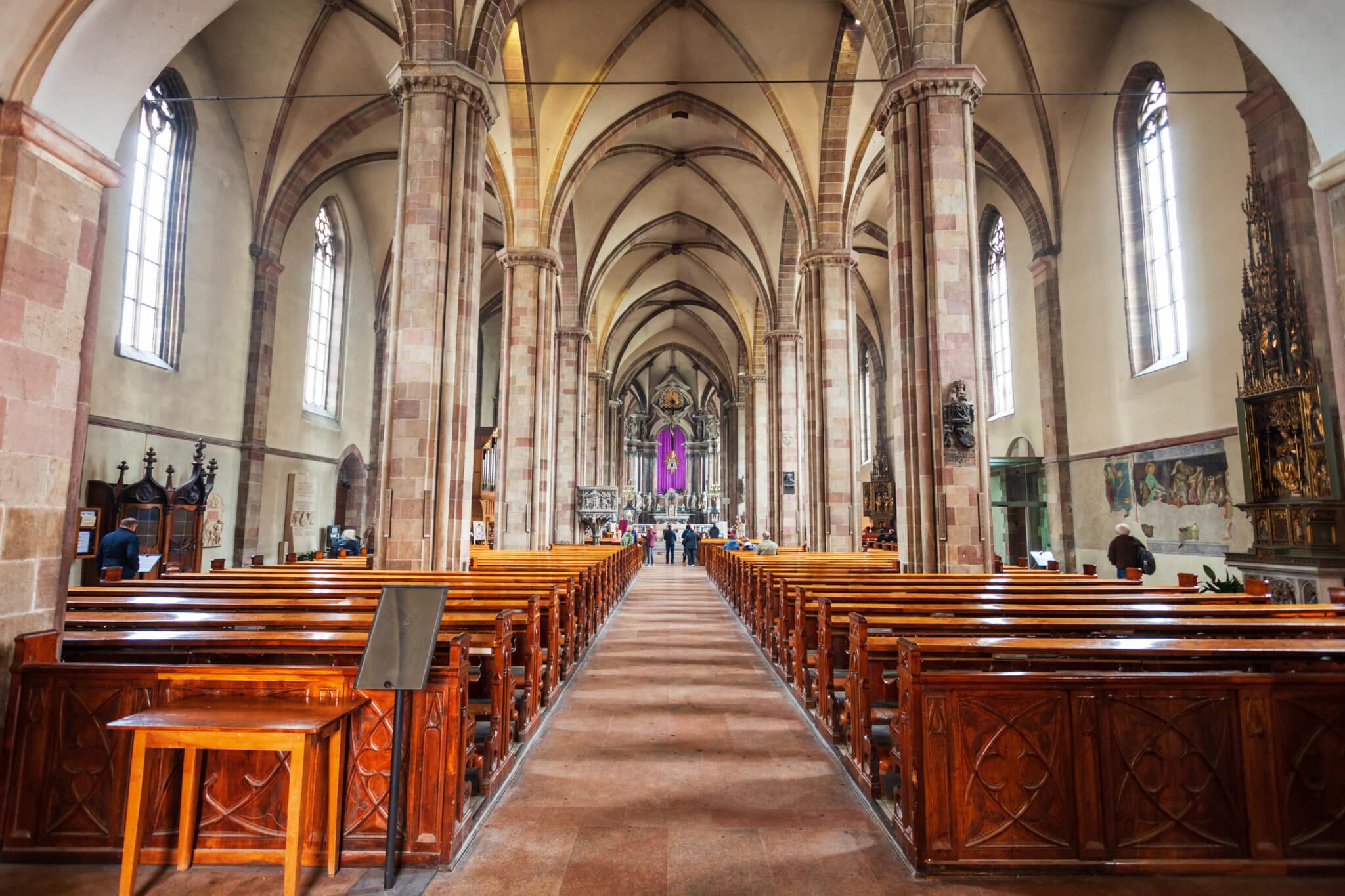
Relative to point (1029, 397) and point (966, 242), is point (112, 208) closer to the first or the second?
point (966, 242)

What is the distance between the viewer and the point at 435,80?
8.61m

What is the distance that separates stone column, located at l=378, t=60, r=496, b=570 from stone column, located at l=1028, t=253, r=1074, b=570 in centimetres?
1178

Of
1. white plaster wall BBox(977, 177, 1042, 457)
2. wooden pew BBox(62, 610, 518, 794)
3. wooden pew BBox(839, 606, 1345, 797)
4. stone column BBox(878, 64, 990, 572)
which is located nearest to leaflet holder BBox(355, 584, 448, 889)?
wooden pew BBox(62, 610, 518, 794)

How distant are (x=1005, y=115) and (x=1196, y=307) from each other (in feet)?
19.4

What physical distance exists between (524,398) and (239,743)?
527 inches

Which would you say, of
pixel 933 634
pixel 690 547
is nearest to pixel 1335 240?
pixel 933 634

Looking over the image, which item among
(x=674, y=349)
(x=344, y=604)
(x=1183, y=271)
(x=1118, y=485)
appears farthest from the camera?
(x=674, y=349)

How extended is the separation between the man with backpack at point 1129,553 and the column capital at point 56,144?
10.3m

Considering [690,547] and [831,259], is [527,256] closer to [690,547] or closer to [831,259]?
[831,259]

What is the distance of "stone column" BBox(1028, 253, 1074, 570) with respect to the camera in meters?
14.0

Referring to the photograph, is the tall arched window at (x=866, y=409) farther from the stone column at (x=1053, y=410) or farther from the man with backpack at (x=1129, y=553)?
the man with backpack at (x=1129, y=553)

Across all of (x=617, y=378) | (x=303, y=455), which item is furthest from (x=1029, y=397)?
(x=617, y=378)

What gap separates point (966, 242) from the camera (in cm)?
839

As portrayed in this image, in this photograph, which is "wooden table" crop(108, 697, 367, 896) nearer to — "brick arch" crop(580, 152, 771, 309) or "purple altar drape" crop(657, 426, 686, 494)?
"brick arch" crop(580, 152, 771, 309)
